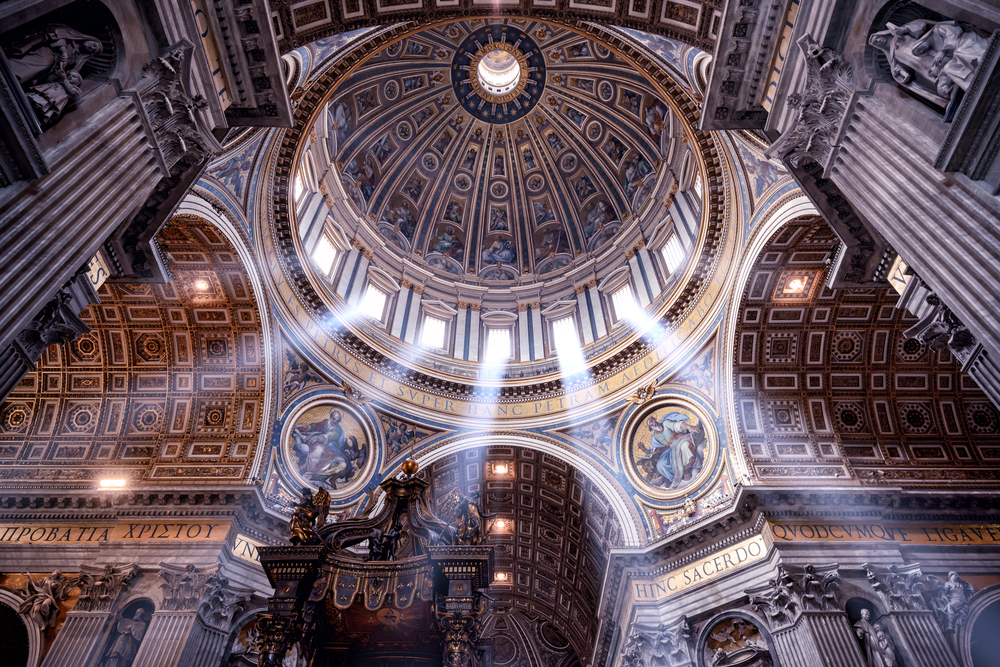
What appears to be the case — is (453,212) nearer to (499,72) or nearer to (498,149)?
(498,149)

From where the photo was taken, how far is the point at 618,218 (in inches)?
997

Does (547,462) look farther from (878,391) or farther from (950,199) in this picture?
(950,199)

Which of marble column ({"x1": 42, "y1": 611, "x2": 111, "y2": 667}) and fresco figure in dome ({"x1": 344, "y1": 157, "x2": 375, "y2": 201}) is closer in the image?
marble column ({"x1": 42, "y1": 611, "x2": 111, "y2": 667})

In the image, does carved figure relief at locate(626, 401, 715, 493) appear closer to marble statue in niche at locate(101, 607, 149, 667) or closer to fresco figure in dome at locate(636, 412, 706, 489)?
fresco figure in dome at locate(636, 412, 706, 489)

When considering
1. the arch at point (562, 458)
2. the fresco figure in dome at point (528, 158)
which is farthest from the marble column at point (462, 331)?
the fresco figure in dome at point (528, 158)

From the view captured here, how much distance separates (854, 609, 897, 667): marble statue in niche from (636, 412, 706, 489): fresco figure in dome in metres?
5.46

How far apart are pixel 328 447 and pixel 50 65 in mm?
13342

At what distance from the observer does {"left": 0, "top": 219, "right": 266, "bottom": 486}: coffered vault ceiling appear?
51.3 feet

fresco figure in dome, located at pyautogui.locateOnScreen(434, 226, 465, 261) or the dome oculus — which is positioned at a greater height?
the dome oculus

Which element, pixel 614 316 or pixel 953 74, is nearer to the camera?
pixel 953 74

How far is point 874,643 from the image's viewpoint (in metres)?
11.7

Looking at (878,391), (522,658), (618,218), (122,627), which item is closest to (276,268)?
(122,627)

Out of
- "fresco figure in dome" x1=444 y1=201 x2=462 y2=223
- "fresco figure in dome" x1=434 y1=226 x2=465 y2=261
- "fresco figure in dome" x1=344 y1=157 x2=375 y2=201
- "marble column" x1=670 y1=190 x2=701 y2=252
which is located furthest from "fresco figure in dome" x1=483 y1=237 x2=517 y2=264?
"marble column" x1=670 y1=190 x2=701 y2=252

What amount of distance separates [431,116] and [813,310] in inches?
740
